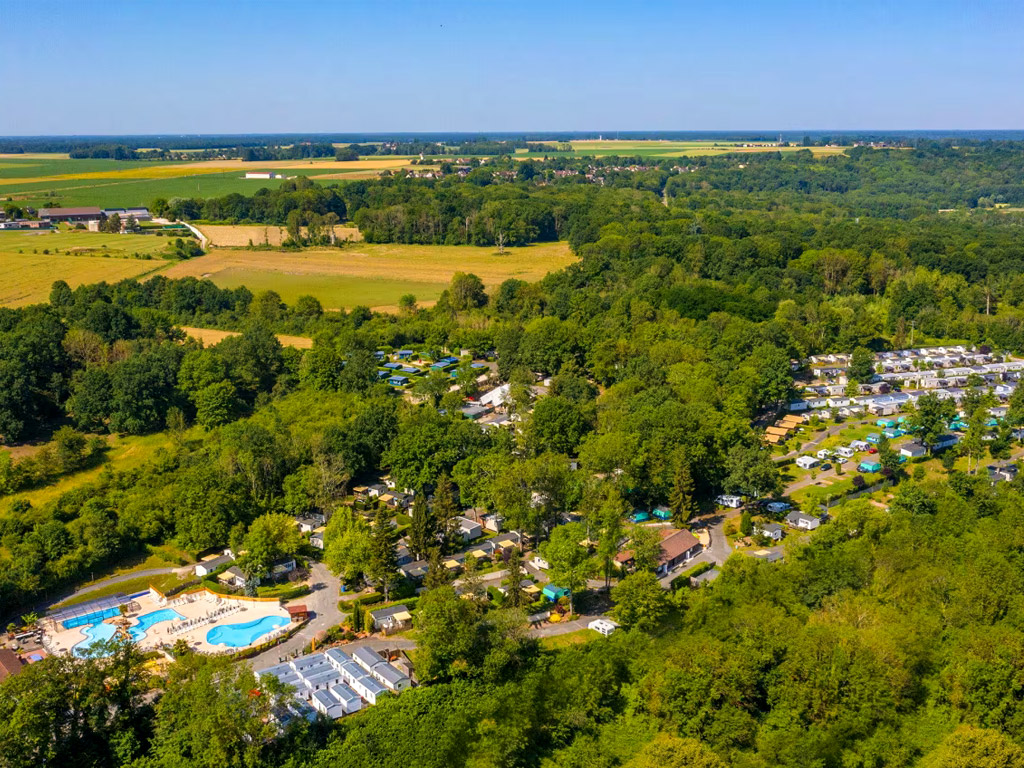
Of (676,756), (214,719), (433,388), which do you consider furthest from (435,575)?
(433,388)

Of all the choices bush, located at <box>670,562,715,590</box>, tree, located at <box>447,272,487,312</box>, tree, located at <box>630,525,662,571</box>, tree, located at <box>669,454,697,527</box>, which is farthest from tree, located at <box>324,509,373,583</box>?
tree, located at <box>447,272,487,312</box>

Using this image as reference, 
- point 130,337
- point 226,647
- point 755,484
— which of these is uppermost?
point 130,337

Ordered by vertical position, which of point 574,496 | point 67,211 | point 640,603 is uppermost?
point 67,211

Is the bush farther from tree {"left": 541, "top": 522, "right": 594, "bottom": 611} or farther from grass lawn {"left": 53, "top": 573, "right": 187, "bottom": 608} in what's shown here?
grass lawn {"left": 53, "top": 573, "right": 187, "bottom": 608}

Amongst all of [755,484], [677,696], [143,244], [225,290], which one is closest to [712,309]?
[755,484]

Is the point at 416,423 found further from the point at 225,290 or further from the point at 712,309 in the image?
the point at 225,290

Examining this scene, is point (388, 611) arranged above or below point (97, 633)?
above

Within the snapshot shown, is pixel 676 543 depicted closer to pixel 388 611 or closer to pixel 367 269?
pixel 388 611
